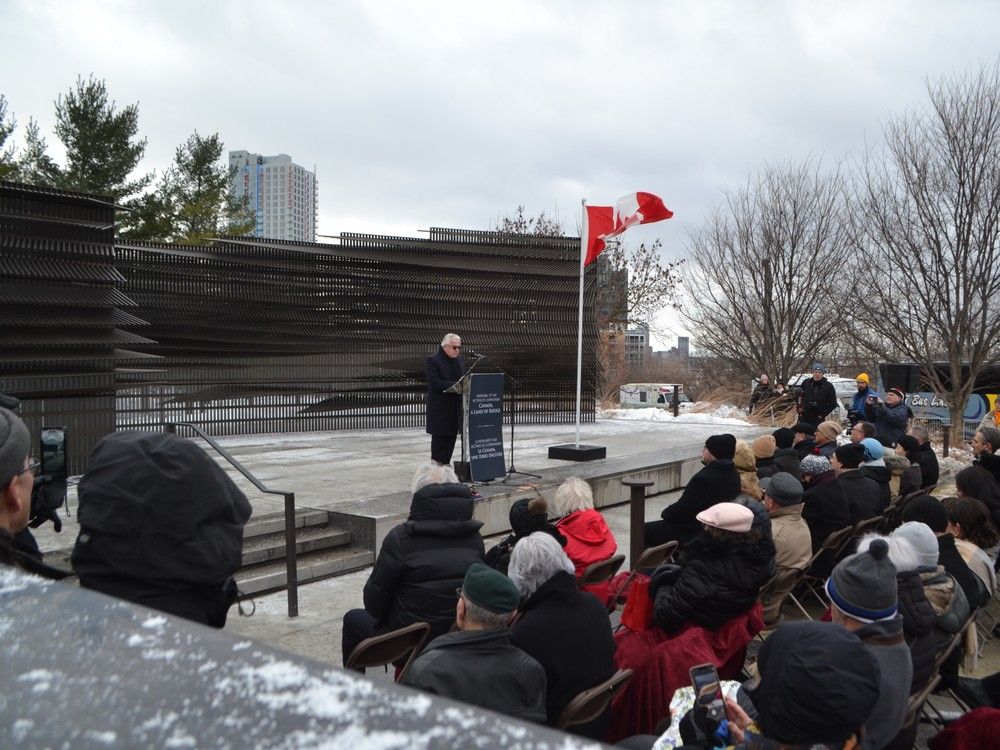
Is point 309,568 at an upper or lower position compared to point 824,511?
lower

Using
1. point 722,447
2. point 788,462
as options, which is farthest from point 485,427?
point 722,447

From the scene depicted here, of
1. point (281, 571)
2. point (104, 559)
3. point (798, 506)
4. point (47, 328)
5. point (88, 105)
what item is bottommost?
point (281, 571)

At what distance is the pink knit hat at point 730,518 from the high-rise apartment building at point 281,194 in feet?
151

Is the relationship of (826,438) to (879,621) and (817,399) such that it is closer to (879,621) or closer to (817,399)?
(817,399)

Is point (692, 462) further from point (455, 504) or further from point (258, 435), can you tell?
point (455, 504)

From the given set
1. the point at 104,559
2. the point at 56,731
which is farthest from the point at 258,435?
the point at 56,731

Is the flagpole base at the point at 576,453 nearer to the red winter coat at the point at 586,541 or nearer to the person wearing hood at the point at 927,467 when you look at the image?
the person wearing hood at the point at 927,467

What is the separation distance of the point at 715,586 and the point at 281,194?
175 feet

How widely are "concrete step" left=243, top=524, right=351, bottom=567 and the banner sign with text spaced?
1694mm

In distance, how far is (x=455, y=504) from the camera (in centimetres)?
402

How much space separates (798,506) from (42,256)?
823cm

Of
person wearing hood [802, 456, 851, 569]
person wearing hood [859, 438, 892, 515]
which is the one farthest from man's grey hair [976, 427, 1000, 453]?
person wearing hood [802, 456, 851, 569]

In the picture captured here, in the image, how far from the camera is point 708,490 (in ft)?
19.4

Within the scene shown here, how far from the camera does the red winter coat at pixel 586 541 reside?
4.73m
